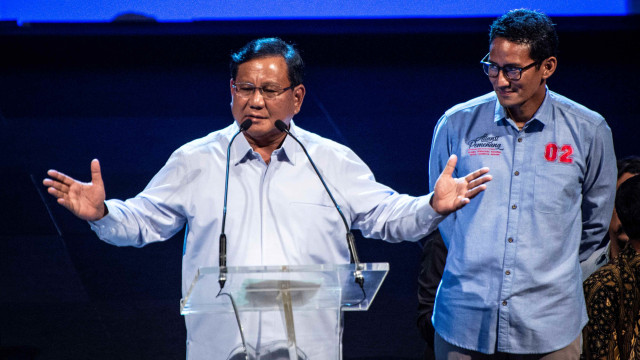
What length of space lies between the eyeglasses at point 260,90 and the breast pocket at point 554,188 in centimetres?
92

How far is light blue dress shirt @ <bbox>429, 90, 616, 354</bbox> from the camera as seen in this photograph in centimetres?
241

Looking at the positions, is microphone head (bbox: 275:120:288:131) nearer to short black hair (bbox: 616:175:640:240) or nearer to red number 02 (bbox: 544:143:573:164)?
red number 02 (bbox: 544:143:573:164)

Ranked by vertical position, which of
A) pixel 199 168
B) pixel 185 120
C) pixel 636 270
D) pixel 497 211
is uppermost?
pixel 185 120

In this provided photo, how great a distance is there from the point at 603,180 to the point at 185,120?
206 cm

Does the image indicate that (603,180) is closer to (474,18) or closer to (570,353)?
(570,353)

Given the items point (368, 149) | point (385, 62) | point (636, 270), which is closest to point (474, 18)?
point (385, 62)

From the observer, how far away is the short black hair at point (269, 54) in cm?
239

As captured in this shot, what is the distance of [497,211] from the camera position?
2.45 meters

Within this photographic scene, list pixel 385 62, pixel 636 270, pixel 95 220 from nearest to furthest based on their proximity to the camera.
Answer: pixel 95 220 < pixel 636 270 < pixel 385 62

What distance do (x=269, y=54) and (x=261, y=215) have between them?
0.54 metres

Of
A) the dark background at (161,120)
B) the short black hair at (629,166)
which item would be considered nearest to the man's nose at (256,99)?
the dark background at (161,120)

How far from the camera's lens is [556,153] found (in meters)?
2.46

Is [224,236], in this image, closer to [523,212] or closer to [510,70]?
[523,212]

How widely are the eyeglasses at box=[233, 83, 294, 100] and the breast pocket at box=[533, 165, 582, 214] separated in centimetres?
92
